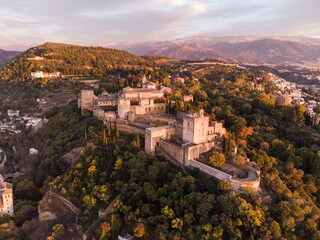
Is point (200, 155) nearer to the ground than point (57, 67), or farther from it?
nearer to the ground

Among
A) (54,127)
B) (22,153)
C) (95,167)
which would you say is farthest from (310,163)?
(22,153)

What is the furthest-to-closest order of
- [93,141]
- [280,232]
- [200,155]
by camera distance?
[93,141]
[200,155]
[280,232]

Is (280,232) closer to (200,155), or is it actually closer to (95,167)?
(200,155)

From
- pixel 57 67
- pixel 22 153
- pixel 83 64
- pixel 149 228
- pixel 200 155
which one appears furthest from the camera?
pixel 83 64

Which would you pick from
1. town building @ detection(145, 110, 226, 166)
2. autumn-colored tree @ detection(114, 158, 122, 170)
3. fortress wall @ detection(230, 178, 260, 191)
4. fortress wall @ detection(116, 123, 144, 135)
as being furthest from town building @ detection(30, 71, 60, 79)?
fortress wall @ detection(230, 178, 260, 191)

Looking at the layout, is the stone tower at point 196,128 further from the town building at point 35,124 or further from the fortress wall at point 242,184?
the town building at point 35,124

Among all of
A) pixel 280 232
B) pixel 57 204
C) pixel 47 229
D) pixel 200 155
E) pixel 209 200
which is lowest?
pixel 47 229

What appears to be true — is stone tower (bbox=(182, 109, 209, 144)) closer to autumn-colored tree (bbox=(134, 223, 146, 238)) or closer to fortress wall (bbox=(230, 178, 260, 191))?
fortress wall (bbox=(230, 178, 260, 191))

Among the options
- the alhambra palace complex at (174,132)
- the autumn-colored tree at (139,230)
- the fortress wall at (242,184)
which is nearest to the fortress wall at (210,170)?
the alhambra palace complex at (174,132)
